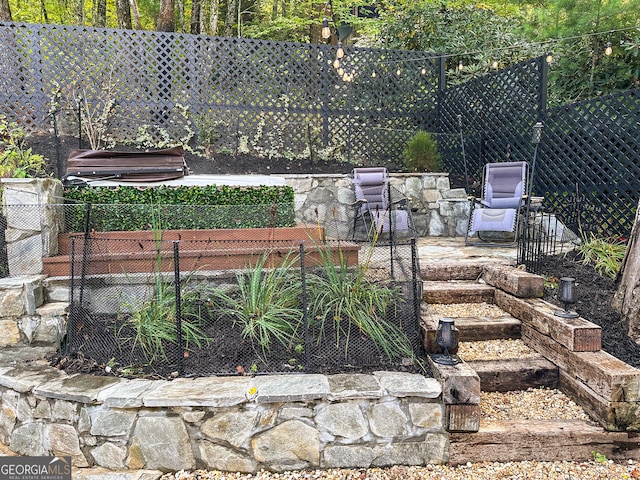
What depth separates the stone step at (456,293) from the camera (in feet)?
11.9

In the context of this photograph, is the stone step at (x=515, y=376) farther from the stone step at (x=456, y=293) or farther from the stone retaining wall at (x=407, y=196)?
the stone retaining wall at (x=407, y=196)

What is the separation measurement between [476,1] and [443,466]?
344 inches

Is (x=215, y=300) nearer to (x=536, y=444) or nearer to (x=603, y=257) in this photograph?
(x=536, y=444)

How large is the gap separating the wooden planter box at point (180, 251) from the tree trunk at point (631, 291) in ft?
5.87

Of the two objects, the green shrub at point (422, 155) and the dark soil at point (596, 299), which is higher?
the green shrub at point (422, 155)

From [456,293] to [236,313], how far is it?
1.70m

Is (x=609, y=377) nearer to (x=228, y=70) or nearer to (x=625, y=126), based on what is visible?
(x=625, y=126)

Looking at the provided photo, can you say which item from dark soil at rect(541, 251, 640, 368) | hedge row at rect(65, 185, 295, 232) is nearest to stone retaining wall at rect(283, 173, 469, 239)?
hedge row at rect(65, 185, 295, 232)

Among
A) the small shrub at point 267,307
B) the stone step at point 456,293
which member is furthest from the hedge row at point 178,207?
the stone step at point 456,293

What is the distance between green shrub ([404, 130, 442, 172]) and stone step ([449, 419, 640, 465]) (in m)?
4.59

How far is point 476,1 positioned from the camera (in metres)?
8.77

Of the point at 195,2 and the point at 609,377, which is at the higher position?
the point at 195,2

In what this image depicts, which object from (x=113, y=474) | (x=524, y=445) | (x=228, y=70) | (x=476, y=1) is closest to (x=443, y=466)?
(x=524, y=445)

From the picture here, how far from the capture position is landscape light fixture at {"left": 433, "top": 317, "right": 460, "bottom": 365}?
255cm
